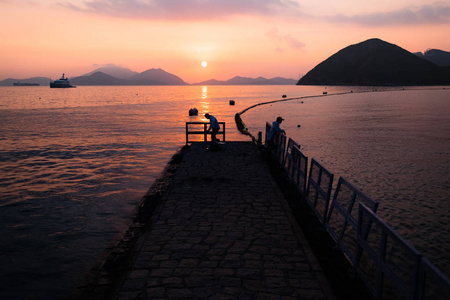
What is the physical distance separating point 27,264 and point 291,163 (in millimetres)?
8533

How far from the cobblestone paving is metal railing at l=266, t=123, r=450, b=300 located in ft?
2.52

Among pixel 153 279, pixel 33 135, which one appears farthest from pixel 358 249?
pixel 33 135

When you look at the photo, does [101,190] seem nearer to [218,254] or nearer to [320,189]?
[218,254]

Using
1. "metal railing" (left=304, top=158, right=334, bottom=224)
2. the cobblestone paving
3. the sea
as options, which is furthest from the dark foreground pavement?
the sea

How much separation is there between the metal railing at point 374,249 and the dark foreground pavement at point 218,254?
75 centimetres

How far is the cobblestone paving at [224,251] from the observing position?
521 centimetres

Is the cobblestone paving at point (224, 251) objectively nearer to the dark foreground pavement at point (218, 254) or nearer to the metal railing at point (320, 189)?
the dark foreground pavement at point (218, 254)

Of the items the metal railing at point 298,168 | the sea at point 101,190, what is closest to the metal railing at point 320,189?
the metal railing at point 298,168

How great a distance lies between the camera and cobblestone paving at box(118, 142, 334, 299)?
5.21 meters

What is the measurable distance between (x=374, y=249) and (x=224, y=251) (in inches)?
107

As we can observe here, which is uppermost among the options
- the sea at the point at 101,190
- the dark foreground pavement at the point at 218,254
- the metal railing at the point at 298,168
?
the metal railing at the point at 298,168

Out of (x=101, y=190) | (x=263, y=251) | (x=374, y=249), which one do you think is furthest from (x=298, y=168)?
(x=101, y=190)

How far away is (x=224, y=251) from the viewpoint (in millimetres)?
6465

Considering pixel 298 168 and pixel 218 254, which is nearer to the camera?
pixel 218 254
